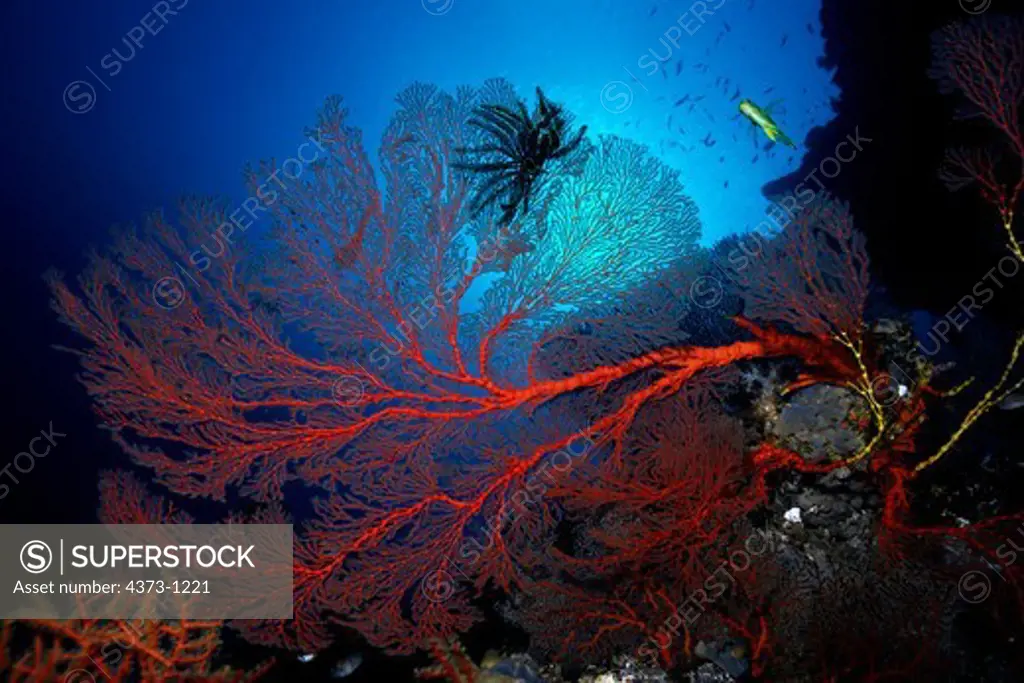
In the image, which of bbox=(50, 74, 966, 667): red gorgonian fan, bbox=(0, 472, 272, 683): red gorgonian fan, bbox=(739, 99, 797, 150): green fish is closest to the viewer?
bbox=(0, 472, 272, 683): red gorgonian fan

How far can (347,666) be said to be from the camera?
16.6ft

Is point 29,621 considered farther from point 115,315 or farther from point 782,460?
point 782,460

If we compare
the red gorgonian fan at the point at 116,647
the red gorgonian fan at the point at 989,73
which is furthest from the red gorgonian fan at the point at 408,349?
the red gorgonian fan at the point at 989,73

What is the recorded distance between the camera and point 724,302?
6473 mm

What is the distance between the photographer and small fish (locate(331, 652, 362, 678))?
5.00 meters

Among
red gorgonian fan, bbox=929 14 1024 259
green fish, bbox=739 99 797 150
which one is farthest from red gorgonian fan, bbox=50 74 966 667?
green fish, bbox=739 99 797 150

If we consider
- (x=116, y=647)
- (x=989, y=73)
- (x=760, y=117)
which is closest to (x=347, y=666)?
(x=116, y=647)

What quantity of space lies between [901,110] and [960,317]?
349cm

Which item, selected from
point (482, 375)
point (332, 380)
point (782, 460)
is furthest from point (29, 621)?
point (782, 460)

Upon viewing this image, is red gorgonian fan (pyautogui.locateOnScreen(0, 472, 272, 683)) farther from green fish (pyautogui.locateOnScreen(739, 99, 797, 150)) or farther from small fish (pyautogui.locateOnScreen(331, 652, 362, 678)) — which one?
green fish (pyautogui.locateOnScreen(739, 99, 797, 150))

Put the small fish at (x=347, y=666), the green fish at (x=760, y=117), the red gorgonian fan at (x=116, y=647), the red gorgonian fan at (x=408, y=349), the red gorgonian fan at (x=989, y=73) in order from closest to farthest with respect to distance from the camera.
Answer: the red gorgonian fan at (x=116, y=647) < the red gorgonian fan at (x=989, y=73) < the red gorgonian fan at (x=408, y=349) < the small fish at (x=347, y=666) < the green fish at (x=760, y=117)

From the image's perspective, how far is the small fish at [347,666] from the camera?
5.00 m

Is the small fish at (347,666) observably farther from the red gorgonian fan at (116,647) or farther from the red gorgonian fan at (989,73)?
the red gorgonian fan at (989,73)

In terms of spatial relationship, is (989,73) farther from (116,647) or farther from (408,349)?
(116,647)
